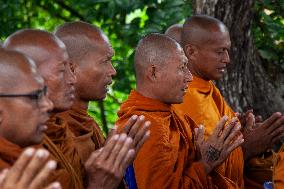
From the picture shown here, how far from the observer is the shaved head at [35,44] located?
4.04 metres

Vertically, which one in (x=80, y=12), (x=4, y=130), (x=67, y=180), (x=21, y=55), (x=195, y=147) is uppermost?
(x=21, y=55)

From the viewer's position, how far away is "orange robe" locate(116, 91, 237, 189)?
4.70 metres

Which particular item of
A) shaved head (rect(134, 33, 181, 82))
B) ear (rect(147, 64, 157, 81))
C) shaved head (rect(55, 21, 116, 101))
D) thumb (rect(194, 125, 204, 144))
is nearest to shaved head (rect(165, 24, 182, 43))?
shaved head (rect(134, 33, 181, 82))

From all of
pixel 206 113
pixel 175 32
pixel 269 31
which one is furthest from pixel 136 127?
pixel 269 31

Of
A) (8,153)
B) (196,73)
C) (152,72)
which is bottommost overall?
(196,73)

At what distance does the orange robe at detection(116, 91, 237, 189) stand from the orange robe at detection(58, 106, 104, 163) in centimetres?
18

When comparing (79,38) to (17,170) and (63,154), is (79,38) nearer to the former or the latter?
(63,154)

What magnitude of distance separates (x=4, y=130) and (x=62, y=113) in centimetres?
92

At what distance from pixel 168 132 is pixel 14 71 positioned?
166 centimetres

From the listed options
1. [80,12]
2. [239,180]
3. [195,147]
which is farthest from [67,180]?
[80,12]

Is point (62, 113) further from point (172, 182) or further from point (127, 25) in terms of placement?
point (127, 25)

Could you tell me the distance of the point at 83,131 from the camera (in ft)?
14.4

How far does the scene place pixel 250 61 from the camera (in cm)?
775

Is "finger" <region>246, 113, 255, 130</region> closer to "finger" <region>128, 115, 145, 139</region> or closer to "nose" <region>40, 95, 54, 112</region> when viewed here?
"finger" <region>128, 115, 145, 139</region>
